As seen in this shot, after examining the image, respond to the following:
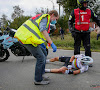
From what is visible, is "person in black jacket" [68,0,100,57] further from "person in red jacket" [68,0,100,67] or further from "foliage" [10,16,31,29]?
"foliage" [10,16,31,29]

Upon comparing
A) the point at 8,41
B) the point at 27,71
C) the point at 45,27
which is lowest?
the point at 27,71

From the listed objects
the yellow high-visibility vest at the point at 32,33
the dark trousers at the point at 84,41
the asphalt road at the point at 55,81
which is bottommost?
the asphalt road at the point at 55,81

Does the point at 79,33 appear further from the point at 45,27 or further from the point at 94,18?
the point at 45,27

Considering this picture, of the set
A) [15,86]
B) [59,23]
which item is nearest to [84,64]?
[15,86]

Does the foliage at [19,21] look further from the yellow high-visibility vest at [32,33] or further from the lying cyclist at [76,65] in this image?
the yellow high-visibility vest at [32,33]

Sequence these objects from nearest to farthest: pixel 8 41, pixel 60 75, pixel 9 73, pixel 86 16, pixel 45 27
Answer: pixel 45 27
pixel 60 75
pixel 9 73
pixel 86 16
pixel 8 41

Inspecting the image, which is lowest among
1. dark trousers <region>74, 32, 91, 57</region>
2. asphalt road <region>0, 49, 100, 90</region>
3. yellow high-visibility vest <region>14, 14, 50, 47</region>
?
asphalt road <region>0, 49, 100, 90</region>

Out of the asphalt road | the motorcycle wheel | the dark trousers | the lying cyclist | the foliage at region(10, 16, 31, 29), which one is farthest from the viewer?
the foliage at region(10, 16, 31, 29)

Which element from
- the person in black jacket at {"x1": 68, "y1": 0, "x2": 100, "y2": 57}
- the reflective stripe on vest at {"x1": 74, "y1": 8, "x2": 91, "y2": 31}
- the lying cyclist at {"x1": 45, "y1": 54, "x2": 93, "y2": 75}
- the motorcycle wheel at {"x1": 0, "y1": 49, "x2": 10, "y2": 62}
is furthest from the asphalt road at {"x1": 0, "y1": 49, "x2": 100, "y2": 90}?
the motorcycle wheel at {"x1": 0, "y1": 49, "x2": 10, "y2": 62}

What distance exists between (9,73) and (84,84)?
2113mm

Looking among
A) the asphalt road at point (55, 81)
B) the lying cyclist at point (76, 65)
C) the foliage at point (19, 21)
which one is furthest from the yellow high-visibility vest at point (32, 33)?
the foliage at point (19, 21)

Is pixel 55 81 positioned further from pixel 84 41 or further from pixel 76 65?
pixel 84 41

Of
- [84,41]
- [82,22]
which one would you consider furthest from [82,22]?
[84,41]

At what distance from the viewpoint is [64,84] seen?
129 inches
